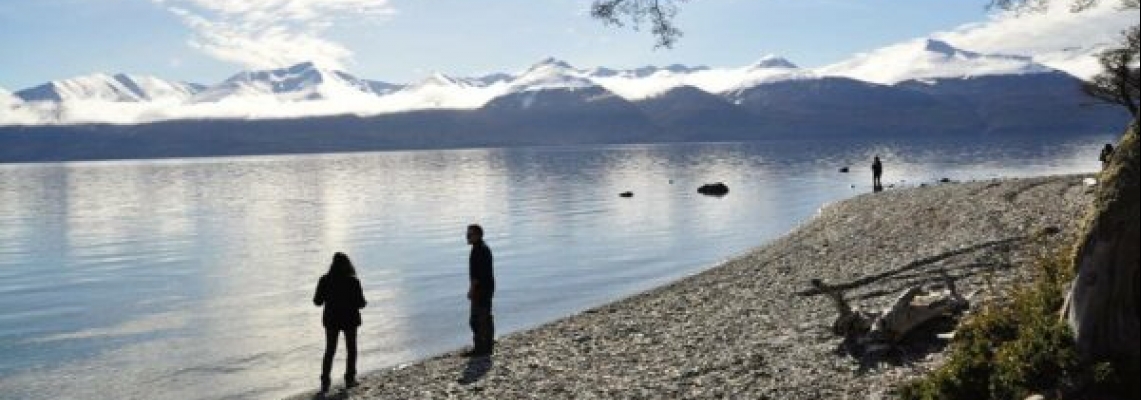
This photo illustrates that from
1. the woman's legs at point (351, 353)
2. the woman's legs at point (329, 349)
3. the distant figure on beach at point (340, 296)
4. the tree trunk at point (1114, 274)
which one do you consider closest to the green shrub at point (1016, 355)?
the tree trunk at point (1114, 274)

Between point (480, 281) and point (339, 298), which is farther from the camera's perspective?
point (480, 281)

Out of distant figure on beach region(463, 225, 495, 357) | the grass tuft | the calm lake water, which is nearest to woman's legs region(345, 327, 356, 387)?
distant figure on beach region(463, 225, 495, 357)

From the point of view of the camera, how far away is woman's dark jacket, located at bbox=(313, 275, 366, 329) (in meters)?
19.4

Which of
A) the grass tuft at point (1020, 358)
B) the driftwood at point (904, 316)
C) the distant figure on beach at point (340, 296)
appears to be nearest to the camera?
the grass tuft at point (1020, 358)

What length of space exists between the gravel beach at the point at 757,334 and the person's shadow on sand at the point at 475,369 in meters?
0.03

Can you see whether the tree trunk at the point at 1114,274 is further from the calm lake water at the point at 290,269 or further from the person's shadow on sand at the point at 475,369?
the calm lake water at the point at 290,269

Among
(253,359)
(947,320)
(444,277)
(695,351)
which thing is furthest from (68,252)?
(947,320)

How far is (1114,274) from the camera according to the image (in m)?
10.8

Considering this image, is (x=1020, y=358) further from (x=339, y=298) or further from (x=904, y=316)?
(x=339, y=298)

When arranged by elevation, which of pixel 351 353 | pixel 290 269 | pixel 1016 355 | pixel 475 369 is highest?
pixel 1016 355

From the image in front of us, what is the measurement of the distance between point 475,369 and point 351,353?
9.05 feet

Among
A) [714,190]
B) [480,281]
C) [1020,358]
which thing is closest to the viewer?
[1020,358]

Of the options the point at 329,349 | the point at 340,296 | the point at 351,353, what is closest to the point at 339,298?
the point at 340,296

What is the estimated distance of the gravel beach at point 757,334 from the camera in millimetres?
16172
